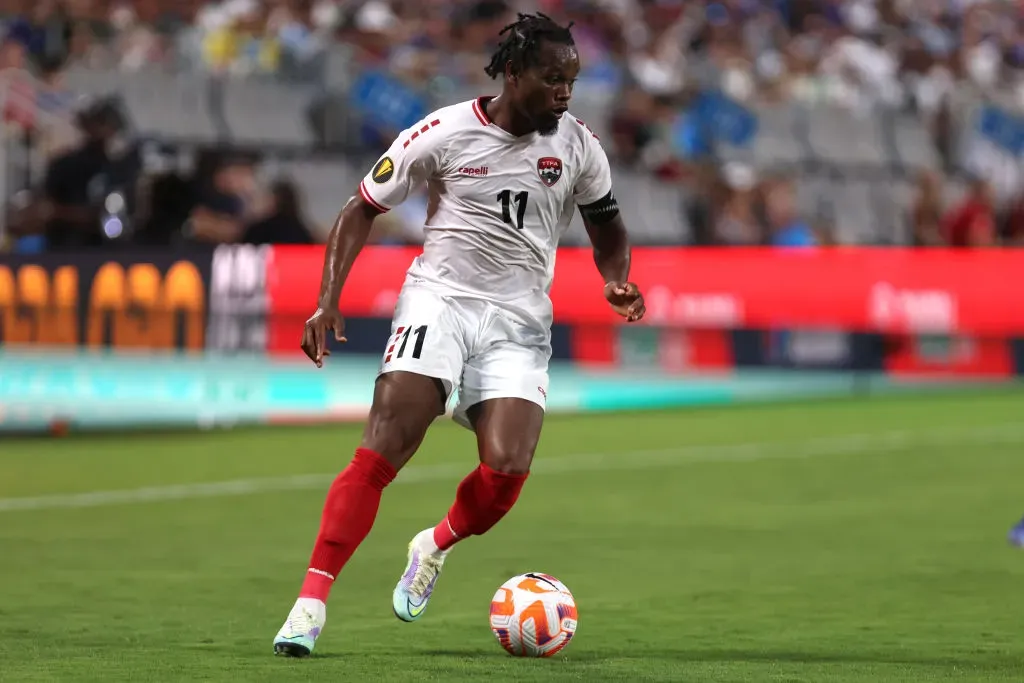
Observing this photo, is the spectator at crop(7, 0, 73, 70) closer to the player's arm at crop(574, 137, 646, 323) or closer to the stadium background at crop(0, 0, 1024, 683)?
the stadium background at crop(0, 0, 1024, 683)

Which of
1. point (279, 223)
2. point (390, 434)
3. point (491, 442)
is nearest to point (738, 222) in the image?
point (279, 223)

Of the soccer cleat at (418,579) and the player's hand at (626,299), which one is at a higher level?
the player's hand at (626,299)

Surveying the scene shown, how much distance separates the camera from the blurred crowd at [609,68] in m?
17.5

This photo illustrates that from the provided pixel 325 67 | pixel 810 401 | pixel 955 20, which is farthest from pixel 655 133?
pixel 955 20

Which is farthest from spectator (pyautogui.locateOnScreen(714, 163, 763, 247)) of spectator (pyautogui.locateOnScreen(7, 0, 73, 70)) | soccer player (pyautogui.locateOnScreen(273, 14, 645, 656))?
soccer player (pyautogui.locateOnScreen(273, 14, 645, 656))

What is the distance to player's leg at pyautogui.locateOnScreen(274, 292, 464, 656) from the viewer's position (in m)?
6.39

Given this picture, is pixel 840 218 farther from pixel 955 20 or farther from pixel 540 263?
pixel 540 263

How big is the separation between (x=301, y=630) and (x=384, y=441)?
727mm

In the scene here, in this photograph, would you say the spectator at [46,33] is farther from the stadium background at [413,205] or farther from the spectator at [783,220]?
the spectator at [783,220]

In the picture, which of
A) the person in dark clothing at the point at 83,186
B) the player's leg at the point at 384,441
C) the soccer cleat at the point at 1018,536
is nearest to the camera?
the player's leg at the point at 384,441

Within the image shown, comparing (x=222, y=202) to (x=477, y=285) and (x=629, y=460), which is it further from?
(x=477, y=285)

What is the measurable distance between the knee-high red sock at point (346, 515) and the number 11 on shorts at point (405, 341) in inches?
15.4

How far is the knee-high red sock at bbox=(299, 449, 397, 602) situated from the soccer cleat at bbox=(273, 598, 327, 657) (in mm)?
60

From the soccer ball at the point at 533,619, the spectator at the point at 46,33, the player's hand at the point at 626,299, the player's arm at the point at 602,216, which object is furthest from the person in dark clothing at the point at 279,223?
the soccer ball at the point at 533,619
